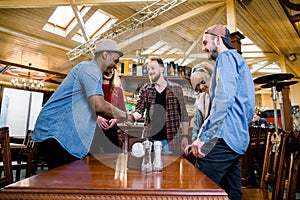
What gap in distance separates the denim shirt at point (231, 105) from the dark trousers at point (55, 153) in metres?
0.67

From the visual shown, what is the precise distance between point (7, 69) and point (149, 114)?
21.6 feet

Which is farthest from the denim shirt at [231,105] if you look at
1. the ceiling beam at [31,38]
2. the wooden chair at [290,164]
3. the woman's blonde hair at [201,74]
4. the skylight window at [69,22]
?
the ceiling beam at [31,38]

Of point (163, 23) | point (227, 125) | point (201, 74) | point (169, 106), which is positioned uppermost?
point (163, 23)

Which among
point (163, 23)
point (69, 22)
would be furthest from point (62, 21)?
point (163, 23)

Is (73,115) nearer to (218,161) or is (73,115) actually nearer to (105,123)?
(105,123)

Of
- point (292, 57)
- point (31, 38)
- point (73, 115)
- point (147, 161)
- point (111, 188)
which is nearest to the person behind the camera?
point (111, 188)

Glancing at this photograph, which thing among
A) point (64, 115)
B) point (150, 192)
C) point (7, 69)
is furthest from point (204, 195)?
point (7, 69)

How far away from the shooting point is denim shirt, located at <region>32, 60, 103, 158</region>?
1.14 metres

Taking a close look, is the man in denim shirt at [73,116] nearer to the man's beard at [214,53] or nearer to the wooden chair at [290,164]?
the man's beard at [214,53]

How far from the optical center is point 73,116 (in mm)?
1153

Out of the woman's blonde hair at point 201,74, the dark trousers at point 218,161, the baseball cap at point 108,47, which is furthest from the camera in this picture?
the woman's blonde hair at point 201,74

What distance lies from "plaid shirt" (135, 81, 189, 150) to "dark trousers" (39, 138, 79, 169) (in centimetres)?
62

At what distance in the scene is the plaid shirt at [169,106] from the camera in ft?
5.64

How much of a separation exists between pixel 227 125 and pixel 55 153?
33.2 inches
